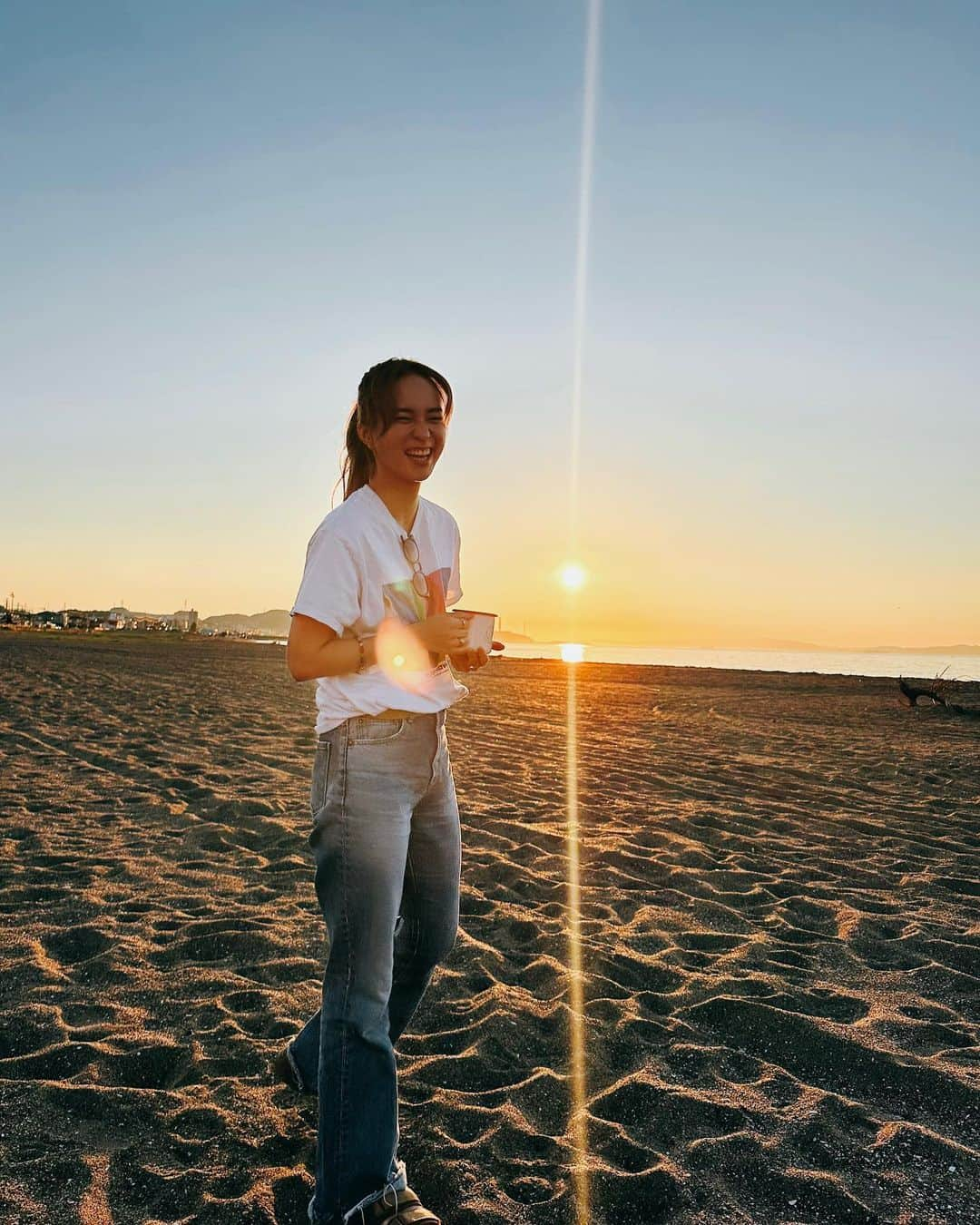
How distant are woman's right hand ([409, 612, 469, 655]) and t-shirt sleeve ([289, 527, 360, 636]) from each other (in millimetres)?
175

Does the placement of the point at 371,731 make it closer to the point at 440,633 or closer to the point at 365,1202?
the point at 440,633

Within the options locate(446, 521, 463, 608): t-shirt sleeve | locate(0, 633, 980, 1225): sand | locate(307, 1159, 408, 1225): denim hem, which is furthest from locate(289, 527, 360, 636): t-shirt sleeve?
locate(0, 633, 980, 1225): sand

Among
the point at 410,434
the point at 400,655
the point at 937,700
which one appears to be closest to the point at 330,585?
the point at 400,655

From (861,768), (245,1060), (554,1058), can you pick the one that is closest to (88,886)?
(245,1060)

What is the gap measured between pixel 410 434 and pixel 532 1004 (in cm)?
267

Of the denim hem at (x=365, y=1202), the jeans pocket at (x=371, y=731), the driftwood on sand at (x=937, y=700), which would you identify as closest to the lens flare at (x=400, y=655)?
the jeans pocket at (x=371, y=731)

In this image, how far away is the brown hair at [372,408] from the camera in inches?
90.1

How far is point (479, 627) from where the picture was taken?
2.29m

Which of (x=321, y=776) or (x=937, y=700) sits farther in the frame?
(x=937, y=700)

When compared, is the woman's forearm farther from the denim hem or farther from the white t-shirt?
the denim hem

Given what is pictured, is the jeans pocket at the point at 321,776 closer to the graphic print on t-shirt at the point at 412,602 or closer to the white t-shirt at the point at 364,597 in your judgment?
the white t-shirt at the point at 364,597

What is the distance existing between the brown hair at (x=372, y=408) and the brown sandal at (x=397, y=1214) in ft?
6.02

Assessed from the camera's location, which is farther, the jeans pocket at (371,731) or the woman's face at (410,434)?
the woman's face at (410,434)

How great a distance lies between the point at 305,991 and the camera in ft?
12.1
